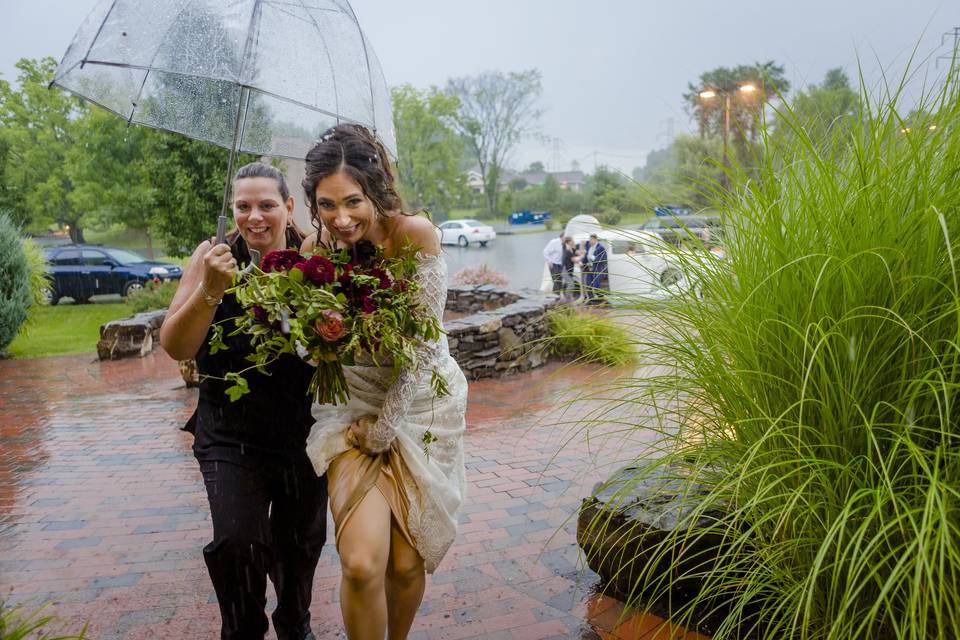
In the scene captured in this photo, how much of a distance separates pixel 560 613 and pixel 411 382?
1.43 meters

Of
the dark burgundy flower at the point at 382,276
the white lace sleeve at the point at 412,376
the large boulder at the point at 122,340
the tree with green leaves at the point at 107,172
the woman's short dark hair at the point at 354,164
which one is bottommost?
the large boulder at the point at 122,340

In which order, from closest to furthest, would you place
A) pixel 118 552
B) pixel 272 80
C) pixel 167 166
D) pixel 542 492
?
pixel 272 80 → pixel 118 552 → pixel 542 492 → pixel 167 166

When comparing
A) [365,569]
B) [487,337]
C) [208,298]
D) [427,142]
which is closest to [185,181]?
[487,337]

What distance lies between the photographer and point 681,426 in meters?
2.44

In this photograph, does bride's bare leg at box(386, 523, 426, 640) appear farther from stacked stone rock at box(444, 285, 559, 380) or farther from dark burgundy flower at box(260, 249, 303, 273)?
stacked stone rock at box(444, 285, 559, 380)

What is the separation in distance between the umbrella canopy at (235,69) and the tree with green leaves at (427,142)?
45.0 m

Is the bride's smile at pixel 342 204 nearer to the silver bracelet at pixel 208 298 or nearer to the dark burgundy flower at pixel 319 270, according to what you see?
the dark burgundy flower at pixel 319 270

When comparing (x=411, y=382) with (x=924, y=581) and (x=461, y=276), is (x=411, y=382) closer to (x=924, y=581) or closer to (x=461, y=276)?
(x=924, y=581)

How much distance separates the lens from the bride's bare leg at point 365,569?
2123mm

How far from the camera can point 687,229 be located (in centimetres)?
266

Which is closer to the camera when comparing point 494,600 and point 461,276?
point 494,600

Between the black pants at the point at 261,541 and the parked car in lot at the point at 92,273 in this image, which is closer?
the black pants at the point at 261,541

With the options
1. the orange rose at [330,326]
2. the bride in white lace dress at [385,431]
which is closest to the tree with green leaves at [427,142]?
the bride in white lace dress at [385,431]

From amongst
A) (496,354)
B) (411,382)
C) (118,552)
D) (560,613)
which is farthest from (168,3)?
(496,354)
